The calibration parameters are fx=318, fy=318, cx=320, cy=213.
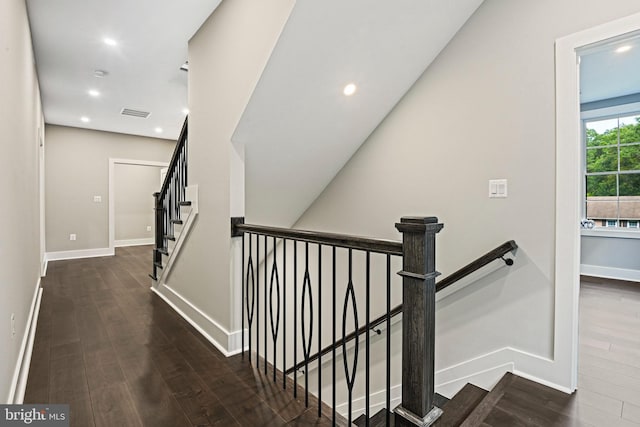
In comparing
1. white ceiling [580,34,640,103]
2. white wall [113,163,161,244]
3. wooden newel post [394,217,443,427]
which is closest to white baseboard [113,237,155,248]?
white wall [113,163,161,244]

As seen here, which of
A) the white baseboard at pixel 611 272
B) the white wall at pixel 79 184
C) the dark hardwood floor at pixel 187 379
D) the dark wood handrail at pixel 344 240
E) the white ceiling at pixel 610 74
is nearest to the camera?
the dark wood handrail at pixel 344 240

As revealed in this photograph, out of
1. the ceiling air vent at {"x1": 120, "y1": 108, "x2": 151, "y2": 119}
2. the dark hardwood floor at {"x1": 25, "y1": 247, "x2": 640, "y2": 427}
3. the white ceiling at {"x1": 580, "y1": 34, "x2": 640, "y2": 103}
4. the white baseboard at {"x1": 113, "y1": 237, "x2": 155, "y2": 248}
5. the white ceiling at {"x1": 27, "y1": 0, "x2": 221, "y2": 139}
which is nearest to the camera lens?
the dark hardwood floor at {"x1": 25, "y1": 247, "x2": 640, "y2": 427}

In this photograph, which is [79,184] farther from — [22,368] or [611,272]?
[611,272]

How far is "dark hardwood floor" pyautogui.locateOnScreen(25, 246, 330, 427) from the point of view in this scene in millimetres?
1662

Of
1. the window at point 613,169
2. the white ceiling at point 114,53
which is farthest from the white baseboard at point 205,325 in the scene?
the window at point 613,169

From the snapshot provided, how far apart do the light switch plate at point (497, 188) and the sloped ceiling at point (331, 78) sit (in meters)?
1.05

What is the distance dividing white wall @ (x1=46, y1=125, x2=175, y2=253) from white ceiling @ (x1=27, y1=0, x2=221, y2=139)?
0.83 meters

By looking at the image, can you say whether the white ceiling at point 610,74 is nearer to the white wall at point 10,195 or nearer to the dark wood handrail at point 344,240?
the dark wood handrail at point 344,240

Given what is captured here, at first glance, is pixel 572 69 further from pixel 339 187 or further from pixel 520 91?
pixel 339 187

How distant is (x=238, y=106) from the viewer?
2.30 metres

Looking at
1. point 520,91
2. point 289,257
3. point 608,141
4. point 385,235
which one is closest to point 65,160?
point 289,257

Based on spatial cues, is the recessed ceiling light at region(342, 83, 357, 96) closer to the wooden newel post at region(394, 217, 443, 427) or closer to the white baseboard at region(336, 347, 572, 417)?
the wooden newel post at region(394, 217, 443, 427)

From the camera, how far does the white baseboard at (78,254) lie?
6047mm

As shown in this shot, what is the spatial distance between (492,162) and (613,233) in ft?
12.6
